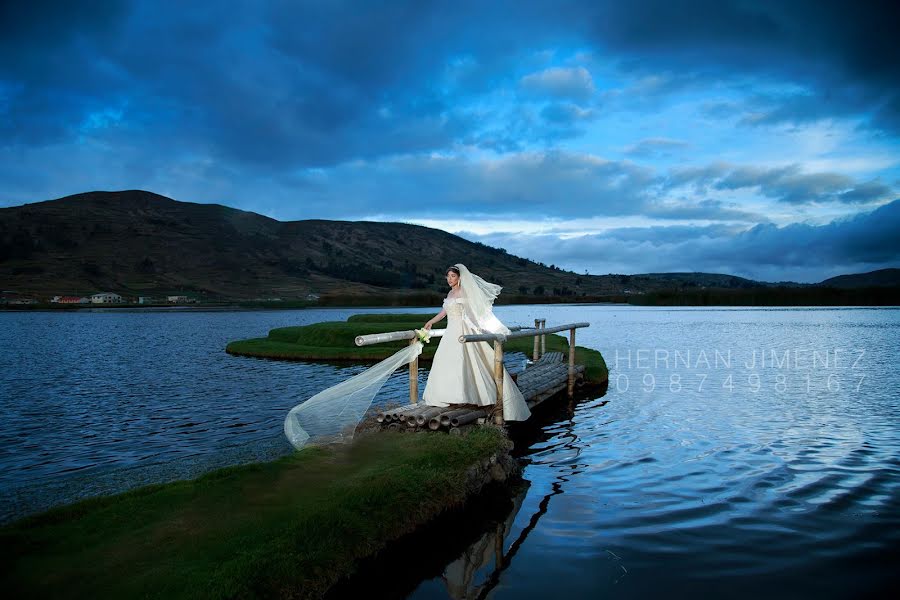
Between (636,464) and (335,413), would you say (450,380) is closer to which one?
(335,413)

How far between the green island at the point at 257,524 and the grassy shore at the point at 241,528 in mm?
15

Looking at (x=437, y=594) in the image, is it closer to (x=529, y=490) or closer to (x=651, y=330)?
(x=529, y=490)

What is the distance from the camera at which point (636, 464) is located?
11812mm

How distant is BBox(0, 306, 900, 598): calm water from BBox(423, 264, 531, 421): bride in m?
1.96

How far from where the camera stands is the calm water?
727 centimetres

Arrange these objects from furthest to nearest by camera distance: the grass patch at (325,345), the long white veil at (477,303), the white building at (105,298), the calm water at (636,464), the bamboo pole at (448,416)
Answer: the white building at (105,298) < the grass patch at (325,345) < the long white veil at (477,303) < the bamboo pole at (448,416) < the calm water at (636,464)

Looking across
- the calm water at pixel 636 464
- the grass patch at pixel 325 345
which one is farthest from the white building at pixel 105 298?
the calm water at pixel 636 464

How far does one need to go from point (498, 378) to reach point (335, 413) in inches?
143

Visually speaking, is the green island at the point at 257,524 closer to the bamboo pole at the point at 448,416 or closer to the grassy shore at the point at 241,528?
the grassy shore at the point at 241,528

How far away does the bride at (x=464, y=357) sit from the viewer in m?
12.1

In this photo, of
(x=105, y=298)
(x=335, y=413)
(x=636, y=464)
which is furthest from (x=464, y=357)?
(x=105, y=298)

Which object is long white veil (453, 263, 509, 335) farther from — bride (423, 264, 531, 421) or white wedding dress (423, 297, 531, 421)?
white wedding dress (423, 297, 531, 421)

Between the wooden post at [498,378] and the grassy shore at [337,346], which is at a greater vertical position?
the wooden post at [498,378]

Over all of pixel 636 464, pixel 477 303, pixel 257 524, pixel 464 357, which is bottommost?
pixel 636 464
